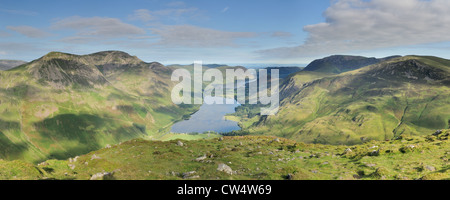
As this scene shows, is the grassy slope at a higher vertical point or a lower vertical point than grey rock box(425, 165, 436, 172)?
lower

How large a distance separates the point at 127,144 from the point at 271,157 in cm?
4235

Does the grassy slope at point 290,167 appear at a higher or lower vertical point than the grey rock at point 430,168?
lower

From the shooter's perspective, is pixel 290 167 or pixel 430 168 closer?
pixel 430 168

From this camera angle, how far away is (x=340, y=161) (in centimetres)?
3850

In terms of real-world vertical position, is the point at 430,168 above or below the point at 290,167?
above

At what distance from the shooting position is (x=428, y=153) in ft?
114
